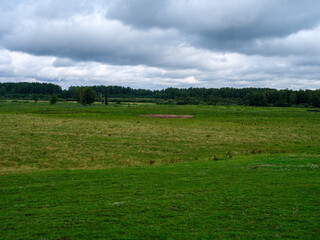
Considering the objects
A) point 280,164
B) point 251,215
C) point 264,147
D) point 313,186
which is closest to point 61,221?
point 251,215

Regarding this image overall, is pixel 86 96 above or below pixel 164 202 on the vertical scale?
above

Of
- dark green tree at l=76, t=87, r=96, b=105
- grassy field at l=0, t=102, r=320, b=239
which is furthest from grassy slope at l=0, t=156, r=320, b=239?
dark green tree at l=76, t=87, r=96, b=105

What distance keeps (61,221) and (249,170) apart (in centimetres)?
1282

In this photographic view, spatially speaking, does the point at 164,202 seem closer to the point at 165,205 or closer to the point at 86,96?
the point at 165,205

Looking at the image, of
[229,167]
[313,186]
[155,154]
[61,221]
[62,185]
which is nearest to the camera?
[61,221]

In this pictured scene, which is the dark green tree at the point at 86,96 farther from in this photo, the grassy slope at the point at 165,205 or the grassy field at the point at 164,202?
the grassy slope at the point at 165,205

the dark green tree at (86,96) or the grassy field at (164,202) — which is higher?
the dark green tree at (86,96)

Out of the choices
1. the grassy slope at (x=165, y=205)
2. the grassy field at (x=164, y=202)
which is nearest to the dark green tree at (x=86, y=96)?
the grassy field at (x=164, y=202)

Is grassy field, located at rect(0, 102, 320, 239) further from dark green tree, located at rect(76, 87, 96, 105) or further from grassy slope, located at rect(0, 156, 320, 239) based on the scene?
dark green tree, located at rect(76, 87, 96, 105)

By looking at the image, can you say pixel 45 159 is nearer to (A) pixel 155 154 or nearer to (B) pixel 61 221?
(A) pixel 155 154

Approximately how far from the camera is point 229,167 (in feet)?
61.3

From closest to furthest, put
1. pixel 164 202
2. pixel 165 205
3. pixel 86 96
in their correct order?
pixel 165 205
pixel 164 202
pixel 86 96

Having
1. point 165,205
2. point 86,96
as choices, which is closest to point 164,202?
A: point 165,205

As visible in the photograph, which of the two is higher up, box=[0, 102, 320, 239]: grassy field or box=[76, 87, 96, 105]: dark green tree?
box=[76, 87, 96, 105]: dark green tree
